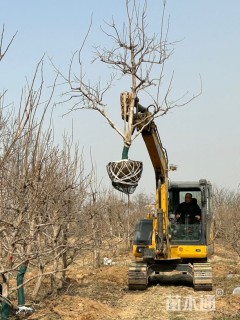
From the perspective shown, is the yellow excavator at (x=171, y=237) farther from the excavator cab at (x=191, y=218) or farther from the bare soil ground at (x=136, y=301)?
the bare soil ground at (x=136, y=301)

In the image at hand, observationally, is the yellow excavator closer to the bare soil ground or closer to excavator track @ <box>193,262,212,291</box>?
excavator track @ <box>193,262,212,291</box>

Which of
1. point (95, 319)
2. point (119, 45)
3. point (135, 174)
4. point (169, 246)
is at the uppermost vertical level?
point (119, 45)

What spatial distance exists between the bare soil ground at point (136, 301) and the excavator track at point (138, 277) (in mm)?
156

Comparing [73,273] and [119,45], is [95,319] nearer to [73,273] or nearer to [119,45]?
[119,45]

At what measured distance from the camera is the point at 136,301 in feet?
38.1

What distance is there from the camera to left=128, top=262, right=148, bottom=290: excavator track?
1279cm

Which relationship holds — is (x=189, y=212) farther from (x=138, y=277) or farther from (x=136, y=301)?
(x=136, y=301)

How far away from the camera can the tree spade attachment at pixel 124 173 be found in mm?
7180

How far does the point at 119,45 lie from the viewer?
348 inches

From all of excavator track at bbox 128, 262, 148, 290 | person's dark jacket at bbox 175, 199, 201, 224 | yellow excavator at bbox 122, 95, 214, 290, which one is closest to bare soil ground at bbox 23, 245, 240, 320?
excavator track at bbox 128, 262, 148, 290

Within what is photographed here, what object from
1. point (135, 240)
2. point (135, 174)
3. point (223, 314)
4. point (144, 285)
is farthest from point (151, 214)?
point (135, 174)

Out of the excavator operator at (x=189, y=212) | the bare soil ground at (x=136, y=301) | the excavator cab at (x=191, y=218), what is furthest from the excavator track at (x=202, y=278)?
the excavator operator at (x=189, y=212)

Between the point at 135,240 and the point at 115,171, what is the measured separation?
20.3ft

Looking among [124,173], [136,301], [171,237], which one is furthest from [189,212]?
[124,173]
